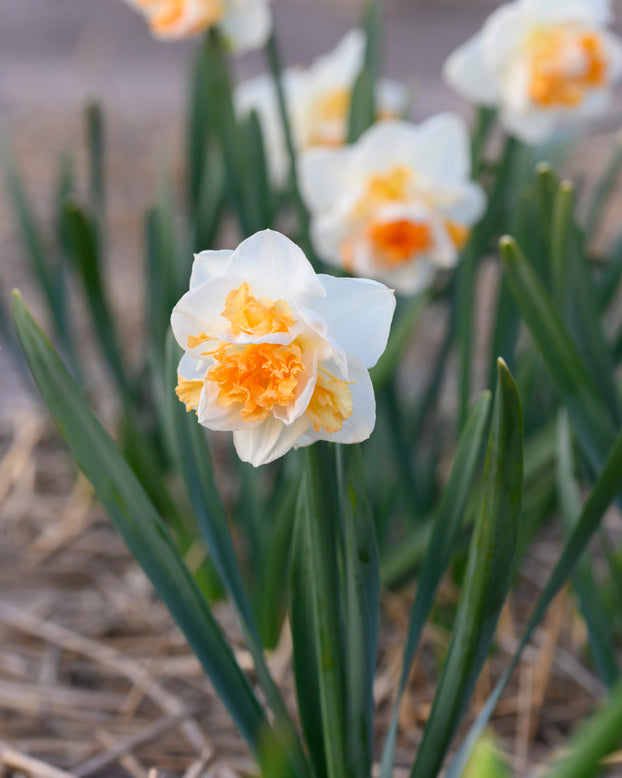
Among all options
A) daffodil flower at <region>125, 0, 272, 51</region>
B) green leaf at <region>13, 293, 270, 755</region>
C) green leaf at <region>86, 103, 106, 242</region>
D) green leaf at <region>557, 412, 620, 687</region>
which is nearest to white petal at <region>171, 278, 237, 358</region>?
green leaf at <region>13, 293, 270, 755</region>

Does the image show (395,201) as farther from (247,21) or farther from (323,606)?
(323,606)

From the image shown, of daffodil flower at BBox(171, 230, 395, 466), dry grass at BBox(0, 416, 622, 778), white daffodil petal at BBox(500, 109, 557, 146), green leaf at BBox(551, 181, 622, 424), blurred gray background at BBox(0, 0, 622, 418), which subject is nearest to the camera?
daffodil flower at BBox(171, 230, 395, 466)

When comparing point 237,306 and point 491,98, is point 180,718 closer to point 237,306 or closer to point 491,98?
point 237,306

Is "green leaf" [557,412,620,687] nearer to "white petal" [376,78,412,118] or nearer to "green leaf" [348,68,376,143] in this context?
"green leaf" [348,68,376,143]

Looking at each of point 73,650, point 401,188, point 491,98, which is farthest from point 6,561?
point 491,98

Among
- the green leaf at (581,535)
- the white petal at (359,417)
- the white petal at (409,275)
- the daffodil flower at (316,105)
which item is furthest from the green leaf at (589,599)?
the daffodil flower at (316,105)

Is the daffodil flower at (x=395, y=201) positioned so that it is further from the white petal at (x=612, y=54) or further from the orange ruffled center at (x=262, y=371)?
the orange ruffled center at (x=262, y=371)
